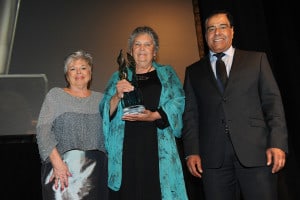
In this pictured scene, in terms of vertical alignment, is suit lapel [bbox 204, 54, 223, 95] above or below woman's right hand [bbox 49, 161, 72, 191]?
above

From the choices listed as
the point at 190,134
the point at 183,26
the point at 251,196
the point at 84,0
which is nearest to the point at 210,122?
the point at 190,134

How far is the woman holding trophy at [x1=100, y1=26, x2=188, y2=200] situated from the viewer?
1.75 metres

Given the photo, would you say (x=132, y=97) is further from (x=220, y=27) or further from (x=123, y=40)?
(x=123, y=40)

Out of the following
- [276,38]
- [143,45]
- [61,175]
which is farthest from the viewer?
[276,38]

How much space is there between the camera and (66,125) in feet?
5.92

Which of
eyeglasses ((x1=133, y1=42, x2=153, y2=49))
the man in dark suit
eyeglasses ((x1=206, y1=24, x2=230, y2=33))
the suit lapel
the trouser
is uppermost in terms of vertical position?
eyeglasses ((x1=206, y1=24, x2=230, y2=33))

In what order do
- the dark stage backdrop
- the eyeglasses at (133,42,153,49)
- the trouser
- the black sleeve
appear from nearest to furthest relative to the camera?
the trouser
the black sleeve
the eyeglasses at (133,42,153,49)
the dark stage backdrop

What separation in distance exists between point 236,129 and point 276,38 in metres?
1.62

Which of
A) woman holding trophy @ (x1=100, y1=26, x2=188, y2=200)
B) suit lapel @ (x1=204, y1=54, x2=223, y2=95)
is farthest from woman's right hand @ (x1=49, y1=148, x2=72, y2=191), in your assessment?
suit lapel @ (x1=204, y1=54, x2=223, y2=95)

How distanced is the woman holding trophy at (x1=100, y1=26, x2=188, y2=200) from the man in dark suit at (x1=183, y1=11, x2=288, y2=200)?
11cm

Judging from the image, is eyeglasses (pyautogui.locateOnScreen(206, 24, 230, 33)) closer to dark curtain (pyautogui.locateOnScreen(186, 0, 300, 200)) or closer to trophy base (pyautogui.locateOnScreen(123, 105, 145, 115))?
trophy base (pyautogui.locateOnScreen(123, 105, 145, 115))

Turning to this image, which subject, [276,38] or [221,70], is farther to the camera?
[276,38]

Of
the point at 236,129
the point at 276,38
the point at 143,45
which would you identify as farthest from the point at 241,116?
the point at 276,38

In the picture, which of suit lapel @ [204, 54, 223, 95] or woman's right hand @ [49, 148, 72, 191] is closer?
woman's right hand @ [49, 148, 72, 191]
